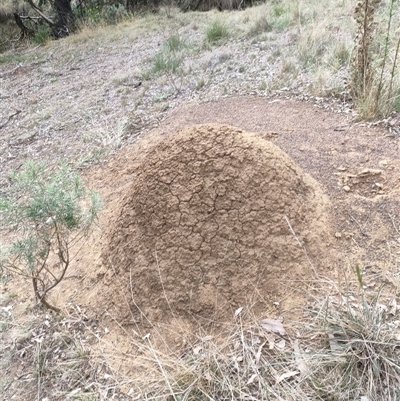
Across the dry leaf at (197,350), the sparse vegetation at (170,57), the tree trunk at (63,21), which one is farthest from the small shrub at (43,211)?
the tree trunk at (63,21)

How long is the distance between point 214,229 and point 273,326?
22.0 inches

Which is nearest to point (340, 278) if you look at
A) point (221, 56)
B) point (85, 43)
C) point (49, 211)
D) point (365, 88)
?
point (49, 211)

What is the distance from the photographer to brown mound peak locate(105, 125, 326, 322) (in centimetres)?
207

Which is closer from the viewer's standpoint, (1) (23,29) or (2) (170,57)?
(2) (170,57)

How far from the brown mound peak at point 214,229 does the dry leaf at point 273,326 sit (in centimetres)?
9

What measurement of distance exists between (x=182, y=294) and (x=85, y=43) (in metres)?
8.31

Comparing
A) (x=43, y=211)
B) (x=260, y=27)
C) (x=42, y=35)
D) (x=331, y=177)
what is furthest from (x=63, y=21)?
(x=43, y=211)

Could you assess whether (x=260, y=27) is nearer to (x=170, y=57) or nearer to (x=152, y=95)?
(x=170, y=57)

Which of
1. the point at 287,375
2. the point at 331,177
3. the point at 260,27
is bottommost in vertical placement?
the point at 287,375

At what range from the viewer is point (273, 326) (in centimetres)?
191

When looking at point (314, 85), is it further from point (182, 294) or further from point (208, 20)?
point (208, 20)

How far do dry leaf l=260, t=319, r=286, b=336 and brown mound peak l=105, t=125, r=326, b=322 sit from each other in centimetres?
9

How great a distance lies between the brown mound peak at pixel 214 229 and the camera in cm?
207

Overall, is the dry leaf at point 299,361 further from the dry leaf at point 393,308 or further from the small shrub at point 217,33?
the small shrub at point 217,33
